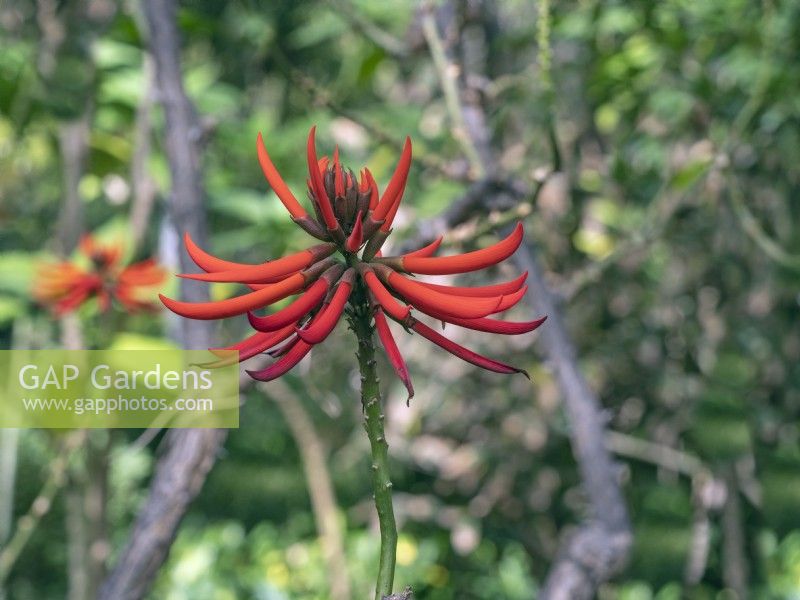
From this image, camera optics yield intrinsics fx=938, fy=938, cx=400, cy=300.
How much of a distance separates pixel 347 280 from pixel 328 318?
35mm

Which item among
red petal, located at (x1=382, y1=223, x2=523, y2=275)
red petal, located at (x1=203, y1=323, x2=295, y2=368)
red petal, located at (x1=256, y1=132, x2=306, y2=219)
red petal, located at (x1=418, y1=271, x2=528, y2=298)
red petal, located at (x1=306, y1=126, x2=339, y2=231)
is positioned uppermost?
red petal, located at (x1=256, y1=132, x2=306, y2=219)

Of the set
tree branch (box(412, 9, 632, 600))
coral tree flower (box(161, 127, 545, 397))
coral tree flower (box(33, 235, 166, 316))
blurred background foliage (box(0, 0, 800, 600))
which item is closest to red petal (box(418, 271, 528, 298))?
coral tree flower (box(161, 127, 545, 397))

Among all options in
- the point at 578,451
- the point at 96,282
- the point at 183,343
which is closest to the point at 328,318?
the point at 183,343

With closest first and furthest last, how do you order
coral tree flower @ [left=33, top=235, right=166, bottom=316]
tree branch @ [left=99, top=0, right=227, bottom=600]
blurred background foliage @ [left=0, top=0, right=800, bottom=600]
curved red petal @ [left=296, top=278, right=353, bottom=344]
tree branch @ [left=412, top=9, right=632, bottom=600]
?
curved red petal @ [left=296, top=278, right=353, bottom=344]
tree branch @ [left=99, top=0, right=227, bottom=600]
tree branch @ [left=412, top=9, right=632, bottom=600]
coral tree flower @ [left=33, top=235, right=166, bottom=316]
blurred background foliage @ [left=0, top=0, right=800, bottom=600]

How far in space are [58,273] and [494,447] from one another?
114 centimetres

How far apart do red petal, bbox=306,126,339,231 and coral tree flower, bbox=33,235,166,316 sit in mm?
1002

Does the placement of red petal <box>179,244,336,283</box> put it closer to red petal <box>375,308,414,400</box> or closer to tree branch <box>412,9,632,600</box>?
red petal <box>375,308,414,400</box>

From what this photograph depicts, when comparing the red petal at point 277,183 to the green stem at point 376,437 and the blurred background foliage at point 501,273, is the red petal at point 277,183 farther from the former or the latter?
the blurred background foliage at point 501,273

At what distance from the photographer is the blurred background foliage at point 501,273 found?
166 cm

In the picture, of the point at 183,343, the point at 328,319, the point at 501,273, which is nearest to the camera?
the point at 328,319

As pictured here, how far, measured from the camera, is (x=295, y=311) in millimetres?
490

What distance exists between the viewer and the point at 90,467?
5.16ft

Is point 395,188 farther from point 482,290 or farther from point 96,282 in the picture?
point 96,282

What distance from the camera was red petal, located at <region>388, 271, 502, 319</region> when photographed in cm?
48
